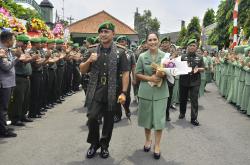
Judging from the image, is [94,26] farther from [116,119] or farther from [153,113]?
[153,113]

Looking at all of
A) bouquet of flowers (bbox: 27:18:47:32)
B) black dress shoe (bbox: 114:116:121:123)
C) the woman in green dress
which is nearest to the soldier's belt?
the woman in green dress

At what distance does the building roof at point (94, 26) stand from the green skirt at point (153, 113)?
64.7 m

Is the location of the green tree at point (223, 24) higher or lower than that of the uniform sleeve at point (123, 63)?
higher

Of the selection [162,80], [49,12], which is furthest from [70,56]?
[49,12]

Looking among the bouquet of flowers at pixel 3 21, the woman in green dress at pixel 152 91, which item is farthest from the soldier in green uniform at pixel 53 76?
the woman in green dress at pixel 152 91

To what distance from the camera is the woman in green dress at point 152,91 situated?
6.00 meters

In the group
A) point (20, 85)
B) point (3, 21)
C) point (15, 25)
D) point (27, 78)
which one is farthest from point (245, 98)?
point (3, 21)

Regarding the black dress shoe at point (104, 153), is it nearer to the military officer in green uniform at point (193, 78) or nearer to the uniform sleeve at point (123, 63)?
the uniform sleeve at point (123, 63)

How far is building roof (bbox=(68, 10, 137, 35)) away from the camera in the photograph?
71.3 m

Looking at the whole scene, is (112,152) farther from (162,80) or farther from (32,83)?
(32,83)

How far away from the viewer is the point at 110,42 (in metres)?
5.62

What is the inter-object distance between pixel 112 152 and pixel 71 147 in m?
0.77

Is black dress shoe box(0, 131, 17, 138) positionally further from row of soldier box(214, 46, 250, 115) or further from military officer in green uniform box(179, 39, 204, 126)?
row of soldier box(214, 46, 250, 115)

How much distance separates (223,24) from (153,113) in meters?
32.7
